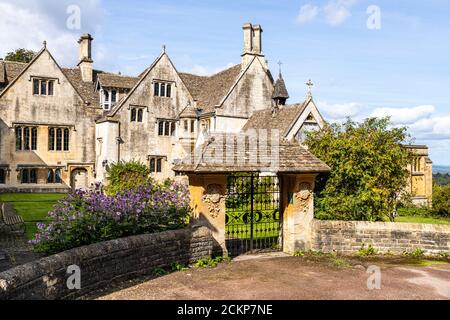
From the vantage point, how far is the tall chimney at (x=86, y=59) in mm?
37094

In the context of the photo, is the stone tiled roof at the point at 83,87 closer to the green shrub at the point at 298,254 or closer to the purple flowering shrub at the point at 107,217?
the purple flowering shrub at the point at 107,217

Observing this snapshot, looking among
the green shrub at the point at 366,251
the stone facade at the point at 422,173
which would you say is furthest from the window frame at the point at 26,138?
the stone facade at the point at 422,173

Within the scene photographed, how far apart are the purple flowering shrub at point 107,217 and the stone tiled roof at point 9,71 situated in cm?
2531

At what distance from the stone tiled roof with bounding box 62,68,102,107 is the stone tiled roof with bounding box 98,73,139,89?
1.25 metres

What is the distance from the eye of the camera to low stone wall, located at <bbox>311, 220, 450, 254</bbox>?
13.0 metres

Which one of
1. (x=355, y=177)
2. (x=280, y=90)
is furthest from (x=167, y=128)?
(x=355, y=177)

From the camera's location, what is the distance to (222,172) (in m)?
11.7

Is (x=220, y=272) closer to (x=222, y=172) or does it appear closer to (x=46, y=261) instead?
(x=222, y=172)

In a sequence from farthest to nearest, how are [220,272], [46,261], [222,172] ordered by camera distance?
[222,172]
[220,272]
[46,261]

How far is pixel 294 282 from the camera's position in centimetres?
973

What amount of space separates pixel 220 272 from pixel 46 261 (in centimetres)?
445

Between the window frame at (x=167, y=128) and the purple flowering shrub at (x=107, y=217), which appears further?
the window frame at (x=167, y=128)

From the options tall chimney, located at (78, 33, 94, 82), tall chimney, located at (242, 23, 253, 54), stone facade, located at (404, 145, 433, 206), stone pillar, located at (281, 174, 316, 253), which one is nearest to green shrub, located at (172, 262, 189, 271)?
stone pillar, located at (281, 174, 316, 253)
